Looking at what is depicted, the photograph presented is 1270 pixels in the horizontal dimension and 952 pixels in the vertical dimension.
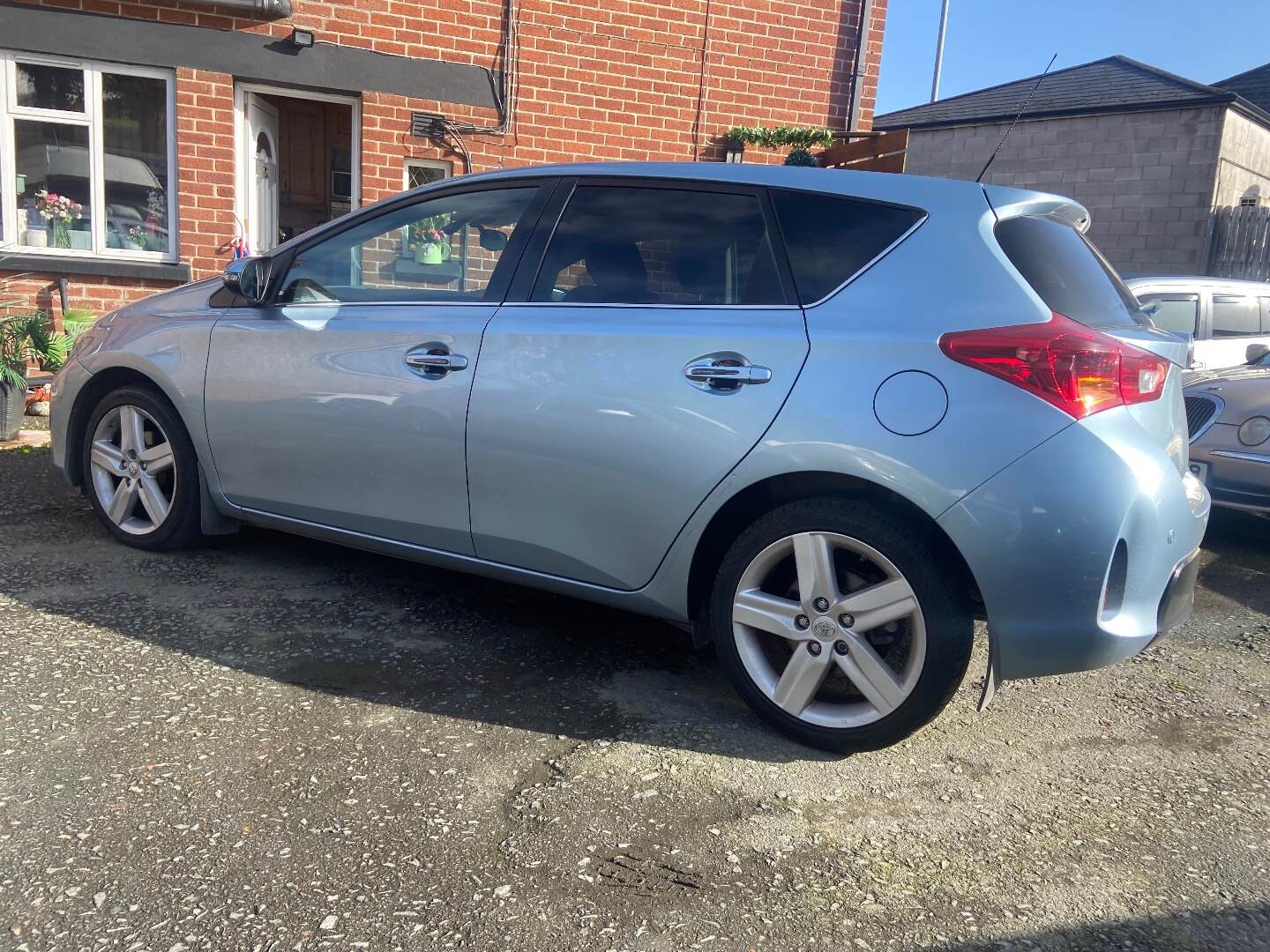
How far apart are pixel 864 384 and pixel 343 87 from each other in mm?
7228

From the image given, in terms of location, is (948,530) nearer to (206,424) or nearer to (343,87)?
(206,424)

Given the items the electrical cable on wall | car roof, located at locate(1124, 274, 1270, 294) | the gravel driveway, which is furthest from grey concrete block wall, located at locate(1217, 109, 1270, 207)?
the gravel driveway

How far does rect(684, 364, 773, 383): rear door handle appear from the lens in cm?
297

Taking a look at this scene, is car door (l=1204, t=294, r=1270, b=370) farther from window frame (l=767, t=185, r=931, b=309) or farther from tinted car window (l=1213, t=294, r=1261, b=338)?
window frame (l=767, t=185, r=931, b=309)

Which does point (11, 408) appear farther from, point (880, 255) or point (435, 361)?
point (880, 255)

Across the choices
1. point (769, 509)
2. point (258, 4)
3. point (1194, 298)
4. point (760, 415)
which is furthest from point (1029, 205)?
point (258, 4)

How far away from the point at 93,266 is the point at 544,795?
7.58m

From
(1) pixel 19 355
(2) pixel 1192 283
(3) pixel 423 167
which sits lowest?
(1) pixel 19 355

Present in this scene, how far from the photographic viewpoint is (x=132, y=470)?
4.44 meters

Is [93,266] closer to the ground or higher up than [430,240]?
closer to the ground

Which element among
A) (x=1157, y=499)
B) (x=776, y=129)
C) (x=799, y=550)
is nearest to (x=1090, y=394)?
(x=1157, y=499)

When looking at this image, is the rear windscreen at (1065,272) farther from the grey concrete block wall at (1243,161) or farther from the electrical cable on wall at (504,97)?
the grey concrete block wall at (1243,161)

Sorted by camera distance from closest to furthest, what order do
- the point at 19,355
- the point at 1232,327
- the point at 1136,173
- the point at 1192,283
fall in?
1. the point at 19,355
2. the point at 1192,283
3. the point at 1232,327
4. the point at 1136,173

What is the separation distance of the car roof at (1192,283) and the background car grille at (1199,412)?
1999 mm
